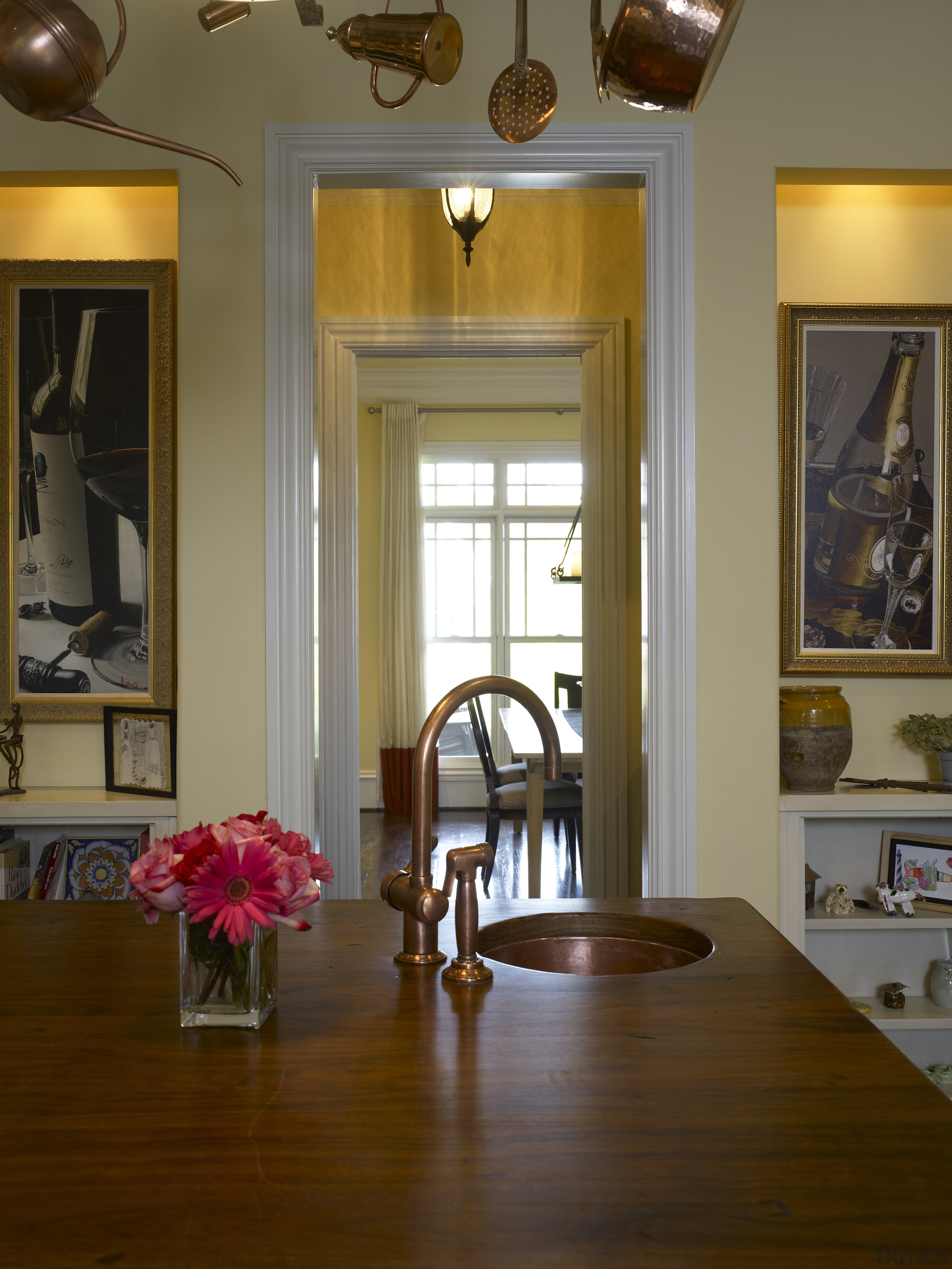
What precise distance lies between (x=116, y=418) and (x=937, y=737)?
2.50 meters

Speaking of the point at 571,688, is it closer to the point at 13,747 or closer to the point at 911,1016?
the point at 911,1016

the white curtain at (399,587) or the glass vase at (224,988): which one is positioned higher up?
the white curtain at (399,587)

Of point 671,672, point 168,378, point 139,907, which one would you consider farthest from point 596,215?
point 139,907

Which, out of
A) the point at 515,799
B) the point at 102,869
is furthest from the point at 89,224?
the point at 515,799

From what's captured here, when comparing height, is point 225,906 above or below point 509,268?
below

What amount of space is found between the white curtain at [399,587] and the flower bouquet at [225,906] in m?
6.39

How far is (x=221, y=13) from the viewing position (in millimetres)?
1359

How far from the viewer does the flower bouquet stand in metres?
1.01

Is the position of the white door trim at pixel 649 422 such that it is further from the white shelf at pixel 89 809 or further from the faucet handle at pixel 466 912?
the faucet handle at pixel 466 912

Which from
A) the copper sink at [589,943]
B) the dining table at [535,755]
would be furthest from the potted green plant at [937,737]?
the copper sink at [589,943]

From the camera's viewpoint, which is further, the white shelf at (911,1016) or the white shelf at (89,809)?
the white shelf at (911,1016)

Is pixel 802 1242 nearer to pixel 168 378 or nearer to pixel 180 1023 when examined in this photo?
pixel 180 1023

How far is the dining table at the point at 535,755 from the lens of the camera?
258cm

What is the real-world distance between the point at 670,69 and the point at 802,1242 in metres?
1.16
